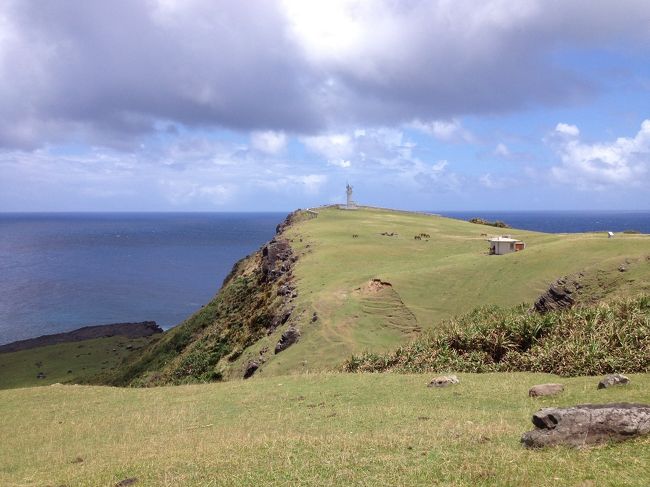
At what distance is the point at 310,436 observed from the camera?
13.6 meters

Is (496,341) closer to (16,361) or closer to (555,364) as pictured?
(555,364)

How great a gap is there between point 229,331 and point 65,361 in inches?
1054

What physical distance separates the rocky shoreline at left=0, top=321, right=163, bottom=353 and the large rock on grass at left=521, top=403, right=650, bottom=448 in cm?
7173

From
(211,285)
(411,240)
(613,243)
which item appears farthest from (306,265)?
(211,285)

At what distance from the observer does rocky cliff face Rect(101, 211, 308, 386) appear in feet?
126

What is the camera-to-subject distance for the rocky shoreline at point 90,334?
71.5 metres

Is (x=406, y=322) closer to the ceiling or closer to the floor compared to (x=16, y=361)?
closer to the ceiling

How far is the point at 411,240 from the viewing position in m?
58.5

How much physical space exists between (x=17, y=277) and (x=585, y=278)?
441 ft

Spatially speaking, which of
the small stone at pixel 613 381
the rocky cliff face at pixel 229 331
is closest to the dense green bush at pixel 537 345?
the small stone at pixel 613 381

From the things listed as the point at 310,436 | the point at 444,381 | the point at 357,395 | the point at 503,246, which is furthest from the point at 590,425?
the point at 503,246

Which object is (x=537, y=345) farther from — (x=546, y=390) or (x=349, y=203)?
(x=349, y=203)

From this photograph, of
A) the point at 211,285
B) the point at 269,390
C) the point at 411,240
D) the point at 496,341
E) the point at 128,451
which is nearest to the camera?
the point at 128,451

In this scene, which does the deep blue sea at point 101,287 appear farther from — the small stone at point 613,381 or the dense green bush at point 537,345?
the small stone at point 613,381
